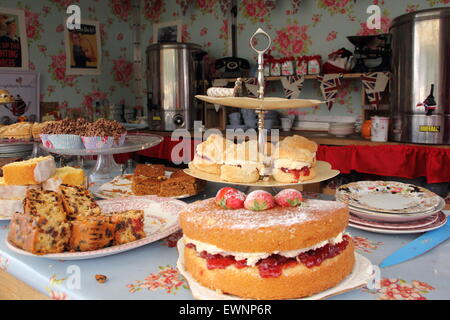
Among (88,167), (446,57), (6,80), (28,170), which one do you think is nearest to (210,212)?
(28,170)

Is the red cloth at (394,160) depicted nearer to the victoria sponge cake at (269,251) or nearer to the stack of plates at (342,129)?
the stack of plates at (342,129)

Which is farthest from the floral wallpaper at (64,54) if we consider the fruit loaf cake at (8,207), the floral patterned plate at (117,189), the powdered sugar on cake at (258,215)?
→ the powdered sugar on cake at (258,215)

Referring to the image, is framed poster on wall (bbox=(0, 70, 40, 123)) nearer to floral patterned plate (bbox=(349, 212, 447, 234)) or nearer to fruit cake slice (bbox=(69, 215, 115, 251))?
fruit cake slice (bbox=(69, 215, 115, 251))

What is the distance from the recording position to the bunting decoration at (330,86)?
3.66 m

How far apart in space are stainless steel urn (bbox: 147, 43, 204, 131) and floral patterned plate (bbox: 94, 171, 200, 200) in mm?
2658

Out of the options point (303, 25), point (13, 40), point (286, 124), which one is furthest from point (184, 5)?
point (286, 124)

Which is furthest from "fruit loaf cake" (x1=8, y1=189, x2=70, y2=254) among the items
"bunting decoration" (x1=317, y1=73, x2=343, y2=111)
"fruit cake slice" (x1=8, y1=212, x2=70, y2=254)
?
"bunting decoration" (x1=317, y1=73, x2=343, y2=111)

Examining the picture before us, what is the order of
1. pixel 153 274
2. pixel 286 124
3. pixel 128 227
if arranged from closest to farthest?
pixel 153 274, pixel 128 227, pixel 286 124

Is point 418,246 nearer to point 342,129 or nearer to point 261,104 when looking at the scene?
point 261,104

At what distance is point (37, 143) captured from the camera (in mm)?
2264

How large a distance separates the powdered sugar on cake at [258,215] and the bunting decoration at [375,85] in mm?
2706

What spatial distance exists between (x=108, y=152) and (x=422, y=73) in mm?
2249

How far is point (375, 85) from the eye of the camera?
3.42m

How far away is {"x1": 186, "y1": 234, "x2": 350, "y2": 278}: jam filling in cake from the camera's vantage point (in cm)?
82
